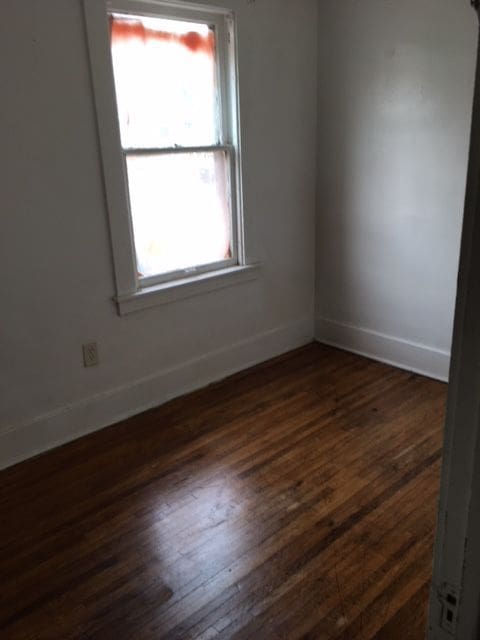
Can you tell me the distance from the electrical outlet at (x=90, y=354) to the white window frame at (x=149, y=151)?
24cm

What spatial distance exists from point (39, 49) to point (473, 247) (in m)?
2.31

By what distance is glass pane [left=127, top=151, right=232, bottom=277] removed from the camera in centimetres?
282

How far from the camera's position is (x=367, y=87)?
3182 millimetres

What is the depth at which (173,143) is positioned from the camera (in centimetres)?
286

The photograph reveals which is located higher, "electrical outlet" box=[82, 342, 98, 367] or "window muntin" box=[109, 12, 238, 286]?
"window muntin" box=[109, 12, 238, 286]

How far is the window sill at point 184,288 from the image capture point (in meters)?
2.83

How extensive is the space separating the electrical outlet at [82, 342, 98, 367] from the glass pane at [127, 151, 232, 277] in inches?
18.8

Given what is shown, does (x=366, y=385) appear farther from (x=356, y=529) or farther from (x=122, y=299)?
(x=122, y=299)

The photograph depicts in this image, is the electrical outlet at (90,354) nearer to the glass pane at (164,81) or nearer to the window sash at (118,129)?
the window sash at (118,129)

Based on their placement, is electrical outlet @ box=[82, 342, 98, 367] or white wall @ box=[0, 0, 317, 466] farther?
electrical outlet @ box=[82, 342, 98, 367]

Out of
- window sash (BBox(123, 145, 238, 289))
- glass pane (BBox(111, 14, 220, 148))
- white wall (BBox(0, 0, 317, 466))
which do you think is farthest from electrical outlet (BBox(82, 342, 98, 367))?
glass pane (BBox(111, 14, 220, 148))

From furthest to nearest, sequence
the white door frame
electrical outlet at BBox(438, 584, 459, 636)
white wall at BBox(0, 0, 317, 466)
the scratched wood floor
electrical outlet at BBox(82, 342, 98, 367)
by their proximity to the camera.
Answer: electrical outlet at BBox(82, 342, 98, 367), white wall at BBox(0, 0, 317, 466), the scratched wood floor, electrical outlet at BBox(438, 584, 459, 636), the white door frame

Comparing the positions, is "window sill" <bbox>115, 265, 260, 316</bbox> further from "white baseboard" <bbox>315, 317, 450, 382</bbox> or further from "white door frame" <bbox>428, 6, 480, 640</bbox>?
"white door frame" <bbox>428, 6, 480, 640</bbox>

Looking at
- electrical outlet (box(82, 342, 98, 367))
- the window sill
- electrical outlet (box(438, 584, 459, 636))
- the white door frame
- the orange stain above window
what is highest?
the orange stain above window
